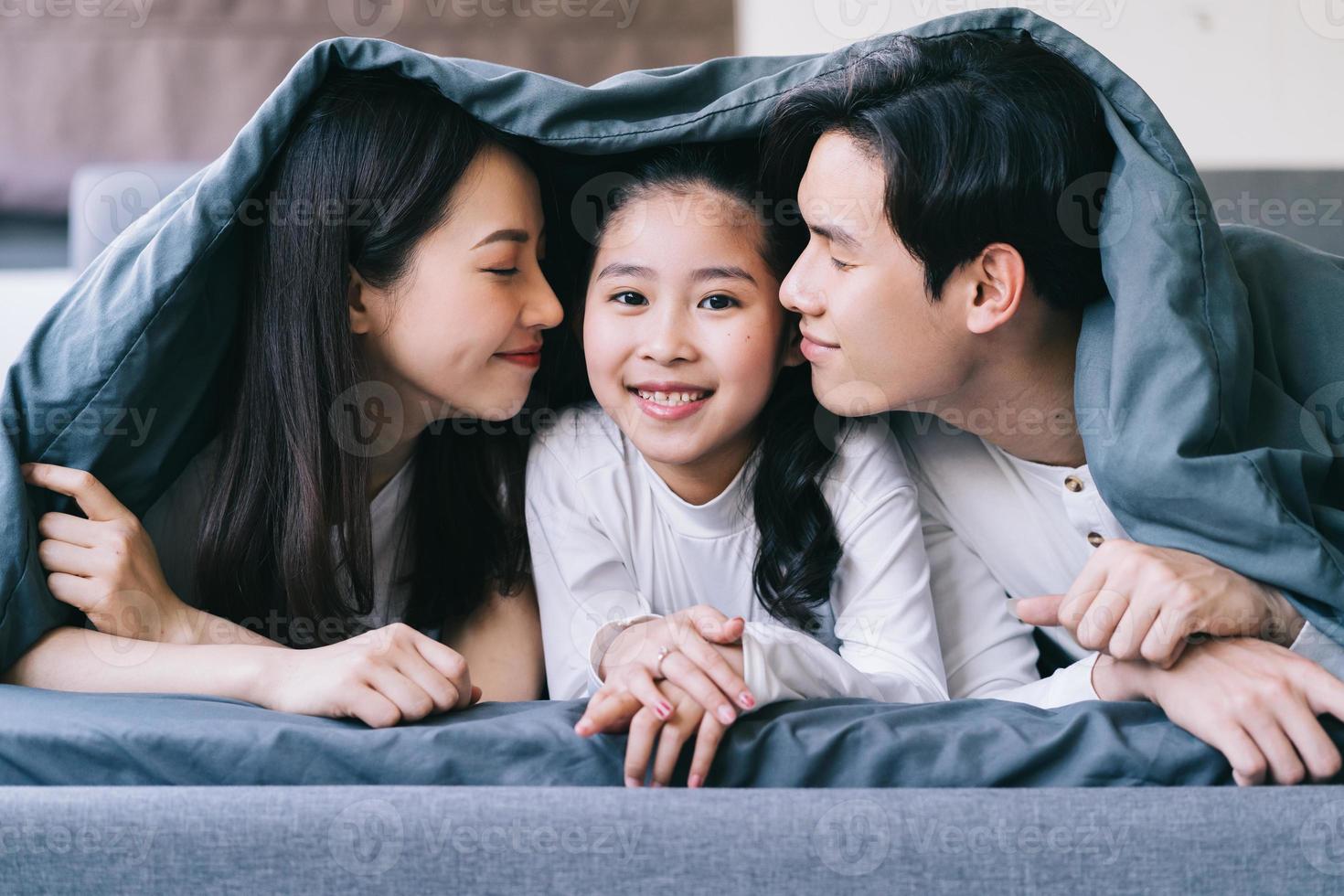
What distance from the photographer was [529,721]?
732 mm

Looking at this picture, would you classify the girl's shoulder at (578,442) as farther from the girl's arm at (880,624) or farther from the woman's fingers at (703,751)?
the woman's fingers at (703,751)

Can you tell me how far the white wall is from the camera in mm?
2195

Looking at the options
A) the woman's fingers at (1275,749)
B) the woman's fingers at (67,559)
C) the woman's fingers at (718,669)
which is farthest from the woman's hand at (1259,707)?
the woman's fingers at (67,559)

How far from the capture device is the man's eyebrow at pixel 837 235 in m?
0.99

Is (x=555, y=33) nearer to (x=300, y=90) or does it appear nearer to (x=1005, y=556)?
(x=300, y=90)

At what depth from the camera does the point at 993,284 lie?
1.01m

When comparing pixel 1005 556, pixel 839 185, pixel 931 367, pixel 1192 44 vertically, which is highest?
pixel 1192 44

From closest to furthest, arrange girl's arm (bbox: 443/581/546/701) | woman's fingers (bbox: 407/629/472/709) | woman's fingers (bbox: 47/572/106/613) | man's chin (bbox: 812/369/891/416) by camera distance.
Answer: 1. woman's fingers (bbox: 407/629/472/709)
2. woman's fingers (bbox: 47/572/106/613)
3. man's chin (bbox: 812/369/891/416)
4. girl's arm (bbox: 443/581/546/701)

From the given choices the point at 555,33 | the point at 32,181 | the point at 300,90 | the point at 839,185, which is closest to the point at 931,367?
the point at 839,185

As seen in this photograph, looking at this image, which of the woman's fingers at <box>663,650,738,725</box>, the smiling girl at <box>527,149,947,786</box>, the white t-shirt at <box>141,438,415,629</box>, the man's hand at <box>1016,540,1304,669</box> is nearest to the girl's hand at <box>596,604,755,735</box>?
the woman's fingers at <box>663,650,738,725</box>

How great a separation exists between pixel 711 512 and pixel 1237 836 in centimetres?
60

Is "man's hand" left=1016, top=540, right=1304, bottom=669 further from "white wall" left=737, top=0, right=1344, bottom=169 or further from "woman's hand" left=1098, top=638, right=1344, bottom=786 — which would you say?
"white wall" left=737, top=0, right=1344, bottom=169

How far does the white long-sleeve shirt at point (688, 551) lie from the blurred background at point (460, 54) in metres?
1.32

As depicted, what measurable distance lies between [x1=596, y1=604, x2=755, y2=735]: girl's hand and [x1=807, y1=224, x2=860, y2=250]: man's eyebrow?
14.5 inches
